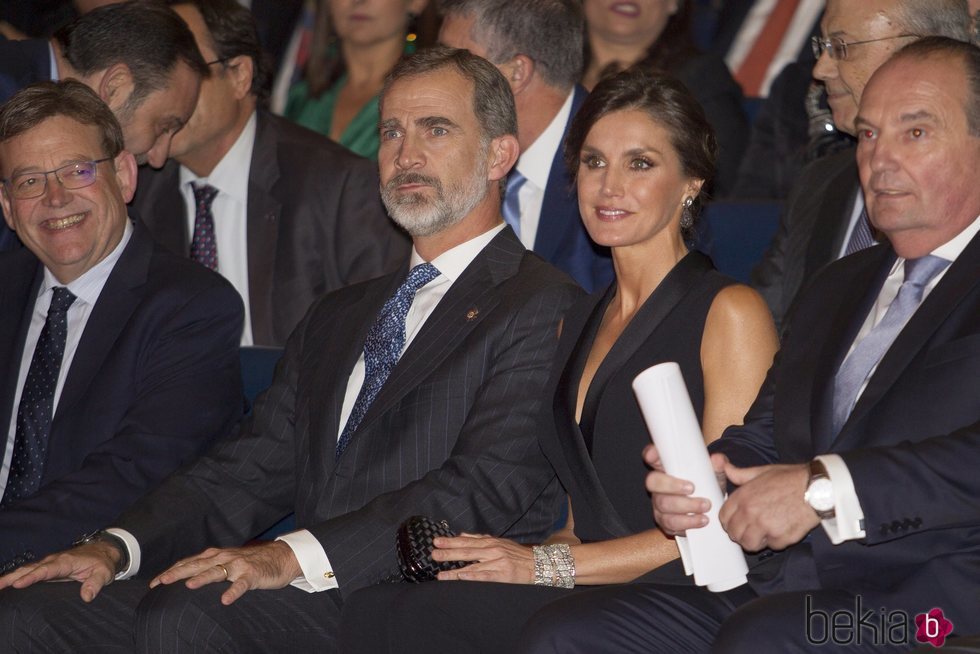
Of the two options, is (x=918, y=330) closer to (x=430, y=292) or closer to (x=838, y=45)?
(x=430, y=292)

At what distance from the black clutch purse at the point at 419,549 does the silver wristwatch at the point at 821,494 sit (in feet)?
2.54

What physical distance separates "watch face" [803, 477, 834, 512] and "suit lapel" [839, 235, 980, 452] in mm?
189

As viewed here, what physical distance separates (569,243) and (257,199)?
108 centimetres

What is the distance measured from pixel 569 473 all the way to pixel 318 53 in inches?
134

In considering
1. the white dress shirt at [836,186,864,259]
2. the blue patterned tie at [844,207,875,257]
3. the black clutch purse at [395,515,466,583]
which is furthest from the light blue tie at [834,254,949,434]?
the white dress shirt at [836,186,864,259]

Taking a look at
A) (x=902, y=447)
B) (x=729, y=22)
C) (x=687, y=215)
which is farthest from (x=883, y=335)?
(x=729, y=22)

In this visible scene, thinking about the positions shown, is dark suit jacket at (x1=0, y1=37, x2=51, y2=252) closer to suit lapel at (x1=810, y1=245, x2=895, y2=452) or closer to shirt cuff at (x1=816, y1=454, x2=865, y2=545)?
suit lapel at (x1=810, y1=245, x2=895, y2=452)

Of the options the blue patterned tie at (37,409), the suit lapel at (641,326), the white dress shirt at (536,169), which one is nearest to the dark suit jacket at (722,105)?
the white dress shirt at (536,169)

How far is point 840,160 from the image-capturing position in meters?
4.04

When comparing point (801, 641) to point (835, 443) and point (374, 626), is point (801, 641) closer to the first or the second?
point (835, 443)

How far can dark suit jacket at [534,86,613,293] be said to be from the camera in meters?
3.99

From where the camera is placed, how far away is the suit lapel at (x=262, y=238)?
435 cm

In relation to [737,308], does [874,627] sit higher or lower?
lower

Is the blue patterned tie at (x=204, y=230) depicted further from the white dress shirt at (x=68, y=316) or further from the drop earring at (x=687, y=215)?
the drop earring at (x=687, y=215)
